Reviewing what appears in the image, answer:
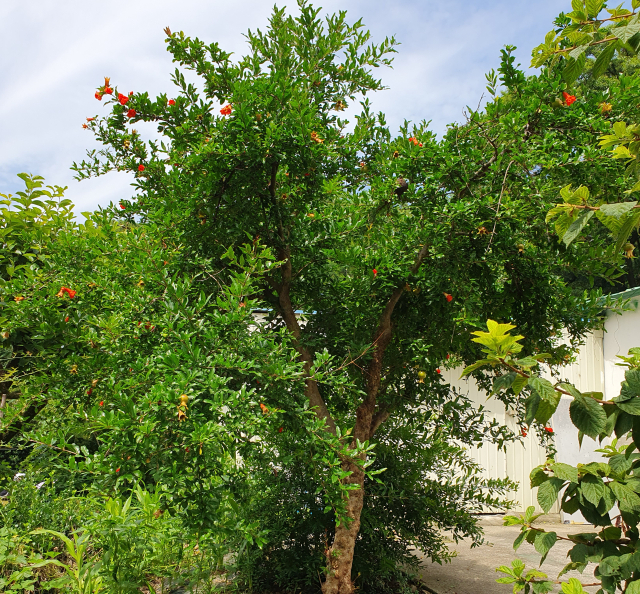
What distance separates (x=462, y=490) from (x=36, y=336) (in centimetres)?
357

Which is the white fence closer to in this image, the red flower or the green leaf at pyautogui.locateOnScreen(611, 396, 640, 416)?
the red flower

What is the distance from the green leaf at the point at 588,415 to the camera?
52.1 inches

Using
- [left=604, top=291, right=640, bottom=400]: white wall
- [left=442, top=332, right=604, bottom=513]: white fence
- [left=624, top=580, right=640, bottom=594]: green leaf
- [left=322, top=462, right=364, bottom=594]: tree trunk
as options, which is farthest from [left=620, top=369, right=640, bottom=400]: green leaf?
[left=442, top=332, right=604, bottom=513]: white fence

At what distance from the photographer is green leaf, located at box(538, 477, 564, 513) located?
1.41 meters

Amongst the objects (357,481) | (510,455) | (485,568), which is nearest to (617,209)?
(357,481)

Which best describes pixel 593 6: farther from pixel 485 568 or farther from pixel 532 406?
pixel 485 568

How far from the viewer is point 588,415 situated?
1353mm

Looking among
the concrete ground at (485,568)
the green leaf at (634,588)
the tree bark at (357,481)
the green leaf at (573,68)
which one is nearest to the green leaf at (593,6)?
the green leaf at (573,68)

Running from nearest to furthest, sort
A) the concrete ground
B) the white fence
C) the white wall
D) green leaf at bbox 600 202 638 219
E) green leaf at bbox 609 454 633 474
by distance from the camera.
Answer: green leaf at bbox 600 202 638 219 → green leaf at bbox 609 454 633 474 → the concrete ground → the white wall → the white fence

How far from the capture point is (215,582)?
390cm

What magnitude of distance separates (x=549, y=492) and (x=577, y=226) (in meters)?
0.76

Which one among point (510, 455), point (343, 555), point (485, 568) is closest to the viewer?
point (343, 555)

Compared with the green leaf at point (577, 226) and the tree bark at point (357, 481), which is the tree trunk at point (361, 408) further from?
the green leaf at point (577, 226)

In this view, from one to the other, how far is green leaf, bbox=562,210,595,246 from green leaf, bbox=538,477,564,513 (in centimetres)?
71
